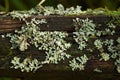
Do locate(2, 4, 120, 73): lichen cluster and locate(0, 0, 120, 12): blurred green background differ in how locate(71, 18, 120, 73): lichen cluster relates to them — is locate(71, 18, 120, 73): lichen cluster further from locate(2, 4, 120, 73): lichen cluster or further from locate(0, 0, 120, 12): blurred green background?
locate(0, 0, 120, 12): blurred green background

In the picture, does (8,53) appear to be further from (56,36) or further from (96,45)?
(96,45)

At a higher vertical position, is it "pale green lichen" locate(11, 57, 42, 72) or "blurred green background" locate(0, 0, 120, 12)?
"blurred green background" locate(0, 0, 120, 12)

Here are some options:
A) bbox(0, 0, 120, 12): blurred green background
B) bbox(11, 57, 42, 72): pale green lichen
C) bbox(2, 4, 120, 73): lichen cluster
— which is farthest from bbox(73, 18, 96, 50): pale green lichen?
bbox(0, 0, 120, 12): blurred green background

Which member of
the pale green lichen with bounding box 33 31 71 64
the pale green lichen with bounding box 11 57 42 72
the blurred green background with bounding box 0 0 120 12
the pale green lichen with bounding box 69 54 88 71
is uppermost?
the blurred green background with bounding box 0 0 120 12

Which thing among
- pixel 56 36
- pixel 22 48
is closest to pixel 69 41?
pixel 56 36

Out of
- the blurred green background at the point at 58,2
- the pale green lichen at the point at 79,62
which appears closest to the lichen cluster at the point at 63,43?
the pale green lichen at the point at 79,62

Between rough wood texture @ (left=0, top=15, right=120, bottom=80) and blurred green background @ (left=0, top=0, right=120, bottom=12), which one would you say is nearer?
Answer: rough wood texture @ (left=0, top=15, right=120, bottom=80)

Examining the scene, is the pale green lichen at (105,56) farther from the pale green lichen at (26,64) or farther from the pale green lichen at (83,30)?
the pale green lichen at (26,64)
